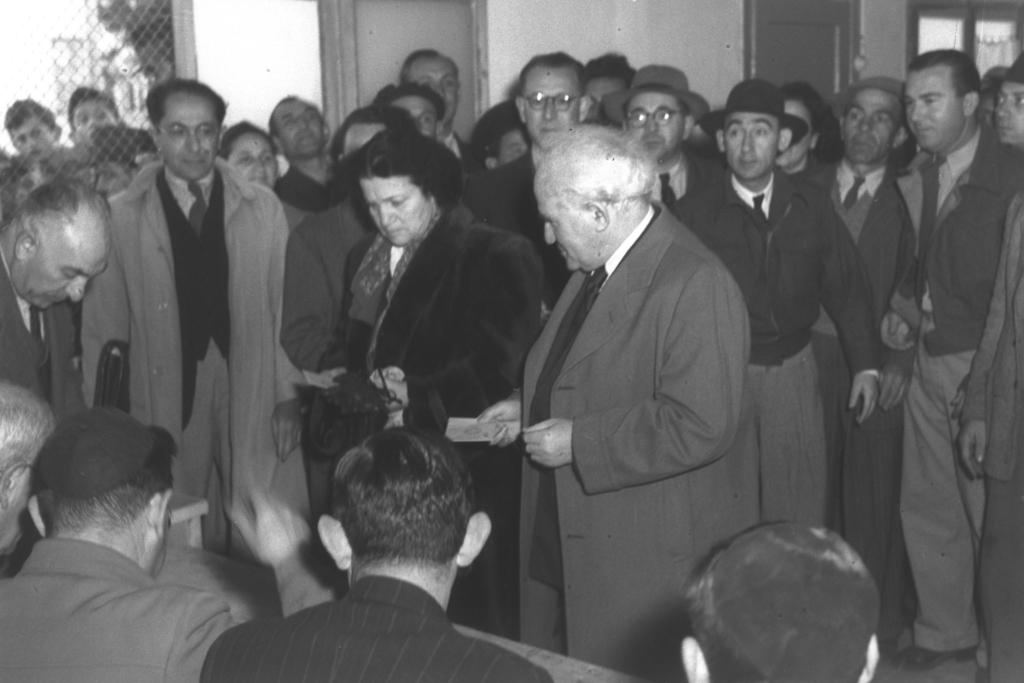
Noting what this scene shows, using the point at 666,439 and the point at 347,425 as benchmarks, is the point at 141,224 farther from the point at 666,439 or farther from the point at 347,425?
the point at 666,439

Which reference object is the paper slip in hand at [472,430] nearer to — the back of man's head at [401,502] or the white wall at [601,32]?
the back of man's head at [401,502]

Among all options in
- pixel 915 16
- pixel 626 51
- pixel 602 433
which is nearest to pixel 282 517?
pixel 602 433

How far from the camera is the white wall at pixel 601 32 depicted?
235 inches

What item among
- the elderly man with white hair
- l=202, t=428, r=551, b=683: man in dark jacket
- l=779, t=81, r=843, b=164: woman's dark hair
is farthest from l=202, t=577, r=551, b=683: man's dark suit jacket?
l=779, t=81, r=843, b=164: woman's dark hair

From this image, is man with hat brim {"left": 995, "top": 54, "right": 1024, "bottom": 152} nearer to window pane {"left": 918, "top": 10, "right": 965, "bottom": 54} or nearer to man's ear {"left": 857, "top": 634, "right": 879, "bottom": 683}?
man's ear {"left": 857, "top": 634, "right": 879, "bottom": 683}

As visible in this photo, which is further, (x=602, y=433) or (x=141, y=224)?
(x=141, y=224)

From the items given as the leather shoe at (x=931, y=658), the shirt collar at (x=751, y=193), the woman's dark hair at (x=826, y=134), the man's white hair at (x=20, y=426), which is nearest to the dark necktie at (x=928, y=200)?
the shirt collar at (x=751, y=193)

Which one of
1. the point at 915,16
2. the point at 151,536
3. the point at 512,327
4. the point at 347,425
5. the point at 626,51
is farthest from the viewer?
the point at 915,16

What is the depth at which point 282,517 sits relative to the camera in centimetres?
411

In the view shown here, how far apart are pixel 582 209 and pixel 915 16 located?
550cm

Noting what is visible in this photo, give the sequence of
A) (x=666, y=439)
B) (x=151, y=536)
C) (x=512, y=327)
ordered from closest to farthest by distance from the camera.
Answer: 1. (x=151, y=536)
2. (x=666, y=439)
3. (x=512, y=327)

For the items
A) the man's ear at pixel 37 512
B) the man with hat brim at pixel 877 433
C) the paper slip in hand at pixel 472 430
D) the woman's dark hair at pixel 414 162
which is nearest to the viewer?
the man's ear at pixel 37 512

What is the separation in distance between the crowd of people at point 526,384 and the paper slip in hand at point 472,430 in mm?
20

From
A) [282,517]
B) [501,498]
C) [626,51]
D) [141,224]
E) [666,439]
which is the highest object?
[626,51]
